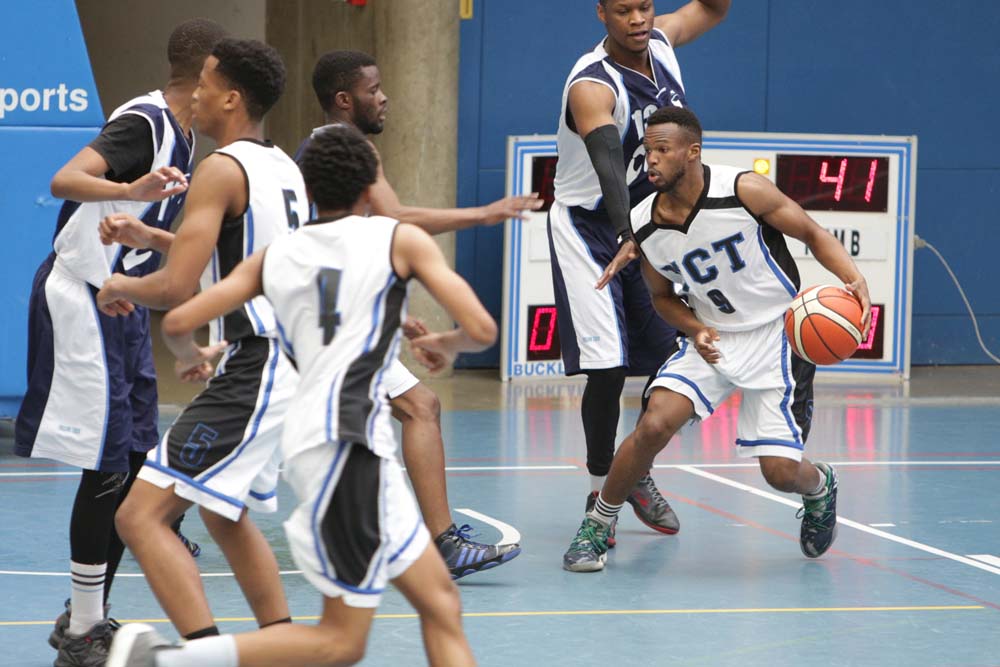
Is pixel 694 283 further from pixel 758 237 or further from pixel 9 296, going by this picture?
pixel 9 296

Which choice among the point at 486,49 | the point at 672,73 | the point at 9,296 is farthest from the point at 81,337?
the point at 486,49

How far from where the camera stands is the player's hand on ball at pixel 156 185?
4.00 metres

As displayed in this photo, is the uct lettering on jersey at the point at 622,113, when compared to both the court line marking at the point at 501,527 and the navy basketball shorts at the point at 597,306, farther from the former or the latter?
the court line marking at the point at 501,527

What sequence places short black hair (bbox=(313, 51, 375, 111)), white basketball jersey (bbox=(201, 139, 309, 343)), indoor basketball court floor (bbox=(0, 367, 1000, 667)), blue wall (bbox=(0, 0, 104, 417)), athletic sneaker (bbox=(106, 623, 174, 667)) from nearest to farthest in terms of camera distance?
athletic sneaker (bbox=(106, 623, 174, 667)) → white basketball jersey (bbox=(201, 139, 309, 343)) → indoor basketball court floor (bbox=(0, 367, 1000, 667)) → short black hair (bbox=(313, 51, 375, 111)) → blue wall (bbox=(0, 0, 104, 417))

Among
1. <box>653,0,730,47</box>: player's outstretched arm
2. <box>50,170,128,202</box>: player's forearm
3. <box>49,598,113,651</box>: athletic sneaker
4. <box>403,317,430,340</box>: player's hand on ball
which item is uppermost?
<box>653,0,730,47</box>: player's outstretched arm

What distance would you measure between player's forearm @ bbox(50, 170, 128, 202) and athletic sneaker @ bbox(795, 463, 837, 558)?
287cm

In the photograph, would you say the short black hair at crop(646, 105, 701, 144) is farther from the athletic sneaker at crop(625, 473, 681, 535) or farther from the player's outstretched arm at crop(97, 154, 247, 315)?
the player's outstretched arm at crop(97, 154, 247, 315)

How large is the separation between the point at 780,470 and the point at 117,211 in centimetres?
256

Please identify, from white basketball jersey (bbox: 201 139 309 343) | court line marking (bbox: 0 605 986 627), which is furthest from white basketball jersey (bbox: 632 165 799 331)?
white basketball jersey (bbox: 201 139 309 343)

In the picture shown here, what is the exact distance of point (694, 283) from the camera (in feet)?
18.2

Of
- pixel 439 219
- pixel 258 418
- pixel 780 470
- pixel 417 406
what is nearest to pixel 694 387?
pixel 780 470

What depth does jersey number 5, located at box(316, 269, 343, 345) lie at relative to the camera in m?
3.27

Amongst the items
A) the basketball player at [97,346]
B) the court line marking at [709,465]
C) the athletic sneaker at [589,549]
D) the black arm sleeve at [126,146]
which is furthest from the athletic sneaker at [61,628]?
the court line marking at [709,465]

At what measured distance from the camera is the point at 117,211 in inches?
178
